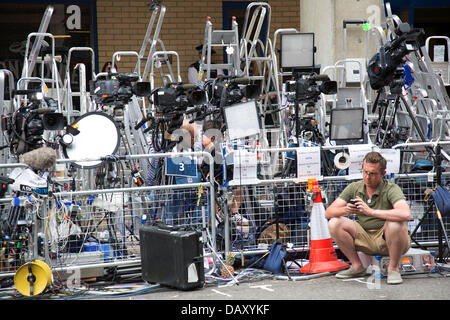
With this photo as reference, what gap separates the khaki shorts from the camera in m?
6.41

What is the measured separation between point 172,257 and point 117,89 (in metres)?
2.04

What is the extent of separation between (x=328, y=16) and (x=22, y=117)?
6085mm

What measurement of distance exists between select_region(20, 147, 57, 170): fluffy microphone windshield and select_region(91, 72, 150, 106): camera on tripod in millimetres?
1219

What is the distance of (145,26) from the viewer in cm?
1291

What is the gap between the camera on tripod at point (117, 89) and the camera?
24.1ft

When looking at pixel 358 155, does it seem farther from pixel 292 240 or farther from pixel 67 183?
pixel 67 183

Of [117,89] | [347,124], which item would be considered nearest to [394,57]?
[347,124]

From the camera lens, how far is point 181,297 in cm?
605

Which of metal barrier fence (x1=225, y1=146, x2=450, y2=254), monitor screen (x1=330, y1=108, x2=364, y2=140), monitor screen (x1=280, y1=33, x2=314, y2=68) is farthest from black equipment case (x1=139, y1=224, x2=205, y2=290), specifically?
monitor screen (x1=280, y1=33, x2=314, y2=68)

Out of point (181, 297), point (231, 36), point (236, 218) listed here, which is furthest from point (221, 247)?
point (231, 36)

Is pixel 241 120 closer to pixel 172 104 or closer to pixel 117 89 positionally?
pixel 172 104

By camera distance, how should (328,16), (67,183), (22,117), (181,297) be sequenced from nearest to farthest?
(181,297)
(22,117)
(67,183)
(328,16)

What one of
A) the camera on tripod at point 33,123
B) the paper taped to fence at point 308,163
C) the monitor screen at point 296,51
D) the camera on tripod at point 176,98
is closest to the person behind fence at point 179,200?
the camera on tripod at point 176,98

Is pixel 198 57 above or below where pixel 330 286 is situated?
above
